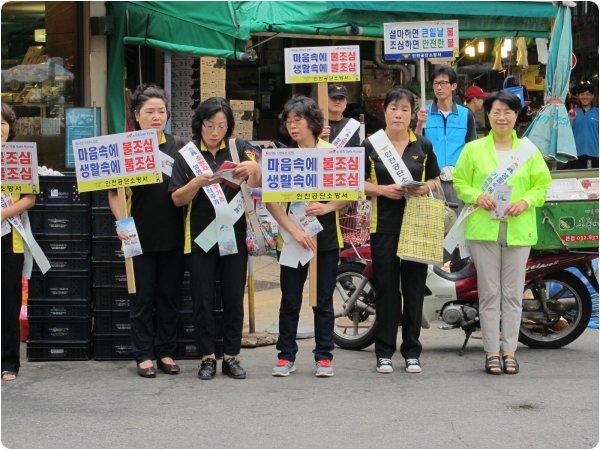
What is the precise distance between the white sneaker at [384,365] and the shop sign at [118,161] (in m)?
2.03

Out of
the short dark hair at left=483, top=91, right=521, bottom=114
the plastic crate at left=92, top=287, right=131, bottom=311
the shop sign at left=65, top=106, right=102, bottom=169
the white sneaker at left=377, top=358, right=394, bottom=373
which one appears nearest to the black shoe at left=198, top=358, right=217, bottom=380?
the plastic crate at left=92, top=287, right=131, bottom=311

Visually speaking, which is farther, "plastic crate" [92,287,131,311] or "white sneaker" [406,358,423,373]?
"plastic crate" [92,287,131,311]

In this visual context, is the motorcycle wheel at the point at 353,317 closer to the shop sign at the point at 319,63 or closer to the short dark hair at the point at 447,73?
the shop sign at the point at 319,63

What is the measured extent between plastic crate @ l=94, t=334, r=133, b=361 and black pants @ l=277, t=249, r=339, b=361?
4.29 feet

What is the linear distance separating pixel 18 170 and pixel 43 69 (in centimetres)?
470

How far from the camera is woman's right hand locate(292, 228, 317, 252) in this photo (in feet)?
23.0

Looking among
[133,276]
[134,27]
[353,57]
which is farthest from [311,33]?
[133,276]

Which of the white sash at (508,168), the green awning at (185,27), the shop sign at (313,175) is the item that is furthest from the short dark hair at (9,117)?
the green awning at (185,27)

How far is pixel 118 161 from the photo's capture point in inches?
275

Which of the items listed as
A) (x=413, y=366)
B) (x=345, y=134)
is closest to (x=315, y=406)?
(x=413, y=366)

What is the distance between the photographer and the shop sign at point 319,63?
7.76m

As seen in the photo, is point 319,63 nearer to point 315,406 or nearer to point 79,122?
point 315,406

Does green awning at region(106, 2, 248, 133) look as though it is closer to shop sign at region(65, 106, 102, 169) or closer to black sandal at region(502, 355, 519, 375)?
shop sign at region(65, 106, 102, 169)

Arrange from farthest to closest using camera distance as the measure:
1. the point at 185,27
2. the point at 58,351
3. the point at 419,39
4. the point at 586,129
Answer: the point at 586,129 → the point at 185,27 → the point at 419,39 → the point at 58,351
